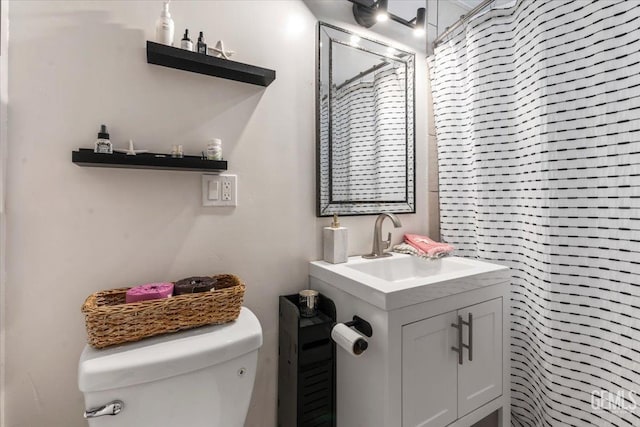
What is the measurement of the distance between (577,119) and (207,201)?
1320 mm

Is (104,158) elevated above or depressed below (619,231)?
above

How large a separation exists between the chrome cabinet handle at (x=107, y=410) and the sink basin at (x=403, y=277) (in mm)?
695

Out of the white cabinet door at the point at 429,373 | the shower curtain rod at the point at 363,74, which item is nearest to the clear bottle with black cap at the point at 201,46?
the shower curtain rod at the point at 363,74

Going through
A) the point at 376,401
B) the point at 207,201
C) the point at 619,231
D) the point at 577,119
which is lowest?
the point at 376,401

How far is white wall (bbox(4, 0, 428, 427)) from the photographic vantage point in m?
0.83

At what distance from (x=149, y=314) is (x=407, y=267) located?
106 cm

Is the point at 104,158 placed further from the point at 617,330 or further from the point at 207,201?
the point at 617,330

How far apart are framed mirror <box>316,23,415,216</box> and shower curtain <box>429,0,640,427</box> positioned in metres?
0.31

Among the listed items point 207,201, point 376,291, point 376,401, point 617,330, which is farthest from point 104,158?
point 617,330

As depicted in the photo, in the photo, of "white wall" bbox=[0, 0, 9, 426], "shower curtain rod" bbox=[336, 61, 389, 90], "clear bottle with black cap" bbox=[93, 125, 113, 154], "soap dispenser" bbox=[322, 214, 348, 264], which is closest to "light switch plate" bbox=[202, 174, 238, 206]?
"clear bottle with black cap" bbox=[93, 125, 113, 154]

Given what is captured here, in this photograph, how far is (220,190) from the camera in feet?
3.51

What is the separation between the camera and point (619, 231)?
0.91 metres

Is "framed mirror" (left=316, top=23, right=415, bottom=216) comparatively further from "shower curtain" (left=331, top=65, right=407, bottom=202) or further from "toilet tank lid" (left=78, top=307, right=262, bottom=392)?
"toilet tank lid" (left=78, top=307, right=262, bottom=392)

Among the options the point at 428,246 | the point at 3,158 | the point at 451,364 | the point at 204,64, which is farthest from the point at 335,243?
the point at 3,158
